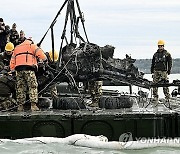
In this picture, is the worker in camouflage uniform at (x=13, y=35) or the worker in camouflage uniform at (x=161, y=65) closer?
the worker in camouflage uniform at (x=161, y=65)

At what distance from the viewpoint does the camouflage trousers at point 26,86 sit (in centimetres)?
1104

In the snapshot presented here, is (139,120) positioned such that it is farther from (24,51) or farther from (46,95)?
(46,95)

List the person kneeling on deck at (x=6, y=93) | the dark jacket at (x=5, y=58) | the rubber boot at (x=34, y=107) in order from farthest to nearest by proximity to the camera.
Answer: the dark jacket at (x=5, y=58), the person kneeling on deck at (x=6, y=93), the rubber boot at (x=34, y=107)

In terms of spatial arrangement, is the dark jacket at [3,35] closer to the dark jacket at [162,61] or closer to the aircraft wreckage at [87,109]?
the aircraft wreckage at [87,109]


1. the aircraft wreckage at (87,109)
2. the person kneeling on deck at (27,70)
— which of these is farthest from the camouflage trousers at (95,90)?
the person kneeling on deck at (27,70)

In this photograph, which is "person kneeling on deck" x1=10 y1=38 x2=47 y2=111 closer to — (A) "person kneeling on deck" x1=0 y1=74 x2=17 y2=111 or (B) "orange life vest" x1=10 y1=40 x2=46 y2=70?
(B) "orange life vest" x1=10 y1=40 x2=46 y2=70

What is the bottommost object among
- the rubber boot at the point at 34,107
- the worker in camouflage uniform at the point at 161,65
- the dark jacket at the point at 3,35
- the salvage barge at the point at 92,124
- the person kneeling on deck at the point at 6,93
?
the salvage barge at the point at 92,124

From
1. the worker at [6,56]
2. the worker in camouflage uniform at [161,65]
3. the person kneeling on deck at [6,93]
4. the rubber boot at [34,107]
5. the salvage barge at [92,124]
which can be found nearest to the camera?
the salvage barge at [92,124]

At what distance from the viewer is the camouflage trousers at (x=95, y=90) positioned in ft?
38.4

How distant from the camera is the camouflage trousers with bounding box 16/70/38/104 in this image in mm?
11039

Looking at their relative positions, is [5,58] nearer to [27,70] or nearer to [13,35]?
[27,70]

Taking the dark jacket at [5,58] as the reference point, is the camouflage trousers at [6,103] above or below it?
below

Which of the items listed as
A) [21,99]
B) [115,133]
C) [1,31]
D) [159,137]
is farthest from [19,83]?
[1,31]

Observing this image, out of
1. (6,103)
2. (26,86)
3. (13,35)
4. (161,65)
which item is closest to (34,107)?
(26,86)
